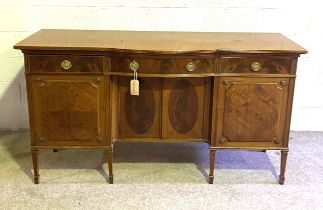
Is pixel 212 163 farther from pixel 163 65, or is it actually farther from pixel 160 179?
pixel 163 65

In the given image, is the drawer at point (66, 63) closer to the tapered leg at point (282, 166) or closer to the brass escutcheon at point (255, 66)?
the brass escutcheon at point (255, 66)

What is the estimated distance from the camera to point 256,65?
6.88 feet

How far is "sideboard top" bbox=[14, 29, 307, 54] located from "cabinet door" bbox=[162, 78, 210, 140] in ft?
0.68

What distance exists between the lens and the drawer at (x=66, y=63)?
2070 mm

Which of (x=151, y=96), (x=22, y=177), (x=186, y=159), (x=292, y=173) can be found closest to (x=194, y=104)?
(x=151, y=96)

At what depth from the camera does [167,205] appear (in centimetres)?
209

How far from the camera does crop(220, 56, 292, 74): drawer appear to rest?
2.09 m

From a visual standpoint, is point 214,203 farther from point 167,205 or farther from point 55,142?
point 55,142

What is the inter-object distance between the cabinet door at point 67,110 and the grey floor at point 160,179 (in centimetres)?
27

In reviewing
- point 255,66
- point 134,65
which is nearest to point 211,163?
point 255,66

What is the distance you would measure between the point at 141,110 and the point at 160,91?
0.16 meters

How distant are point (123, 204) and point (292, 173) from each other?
1056 millimetres

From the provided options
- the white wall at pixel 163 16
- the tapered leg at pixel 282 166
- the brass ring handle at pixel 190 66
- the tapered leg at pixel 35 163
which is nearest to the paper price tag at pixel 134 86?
the brass ring handle at pixel 190 66

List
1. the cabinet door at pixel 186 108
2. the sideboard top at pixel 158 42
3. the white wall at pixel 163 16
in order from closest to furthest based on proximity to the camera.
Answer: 1. the sideboard top at pixel 158 42
2. the cabinet door at pixel 186 108
3. the white wall at pixel 163 16
